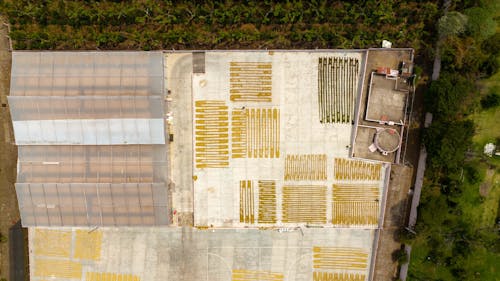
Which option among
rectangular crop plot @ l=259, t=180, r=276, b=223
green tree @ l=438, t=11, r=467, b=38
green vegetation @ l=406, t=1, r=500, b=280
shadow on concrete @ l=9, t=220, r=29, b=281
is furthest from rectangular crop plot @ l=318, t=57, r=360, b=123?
shadow on concrete @ l=9, t=220, r=29, b=281

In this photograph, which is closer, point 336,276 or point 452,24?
point 452,24

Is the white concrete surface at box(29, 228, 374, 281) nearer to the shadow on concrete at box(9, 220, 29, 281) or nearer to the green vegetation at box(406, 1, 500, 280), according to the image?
the shadow on concrete at box(9, 220, 29, 281)

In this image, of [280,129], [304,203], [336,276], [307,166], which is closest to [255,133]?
[280,129]

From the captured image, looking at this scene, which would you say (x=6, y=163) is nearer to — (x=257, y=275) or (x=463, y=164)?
(x=257, y=275)

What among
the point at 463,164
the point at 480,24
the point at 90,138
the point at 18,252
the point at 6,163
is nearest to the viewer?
the point at 480,24

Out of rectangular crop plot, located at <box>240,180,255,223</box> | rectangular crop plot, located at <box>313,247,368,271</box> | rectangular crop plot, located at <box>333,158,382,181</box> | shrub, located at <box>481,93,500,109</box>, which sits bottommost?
rectangular crop plot, located at <box>313,247,368,271</box>

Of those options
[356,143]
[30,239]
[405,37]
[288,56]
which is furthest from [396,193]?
[30,239]

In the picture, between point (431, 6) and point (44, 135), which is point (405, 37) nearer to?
point (431, 6)

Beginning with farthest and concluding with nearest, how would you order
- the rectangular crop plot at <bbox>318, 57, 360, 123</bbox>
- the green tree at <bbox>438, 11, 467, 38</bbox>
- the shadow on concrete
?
the shadow on concrete → the rectangular crop plot at <bbox>318, 57, 360, 123</bbox> → the green tree at <bbox>438, 11, 467, 38</bbox>
